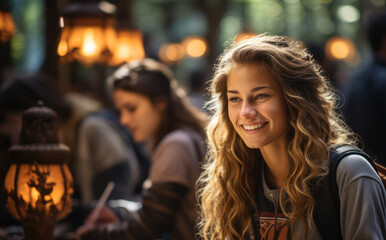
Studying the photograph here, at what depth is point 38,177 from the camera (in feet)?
9.52

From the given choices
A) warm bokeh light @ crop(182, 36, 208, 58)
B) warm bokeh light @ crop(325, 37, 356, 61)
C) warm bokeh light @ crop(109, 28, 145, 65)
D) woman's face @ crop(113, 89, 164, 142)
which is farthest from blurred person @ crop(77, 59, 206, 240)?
warm bokeh light @ crop(325, 37, 356, 61)

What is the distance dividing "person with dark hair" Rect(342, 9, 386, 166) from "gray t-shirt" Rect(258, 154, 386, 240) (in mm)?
2949

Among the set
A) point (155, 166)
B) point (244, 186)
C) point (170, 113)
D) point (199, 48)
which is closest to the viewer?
point (244, 186)

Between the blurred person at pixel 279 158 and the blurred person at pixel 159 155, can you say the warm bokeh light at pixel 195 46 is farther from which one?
the blurred person at pixel 279 158

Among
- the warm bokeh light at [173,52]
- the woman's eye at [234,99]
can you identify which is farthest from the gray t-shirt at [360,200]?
the warm bokeh light at [173,52]

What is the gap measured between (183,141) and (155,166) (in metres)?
0.28

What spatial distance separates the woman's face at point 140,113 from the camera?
452 cm

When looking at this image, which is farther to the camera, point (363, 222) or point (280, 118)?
point (280, 118)

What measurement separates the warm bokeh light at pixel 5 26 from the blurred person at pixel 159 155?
157 cm

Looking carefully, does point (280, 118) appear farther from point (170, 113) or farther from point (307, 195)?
point (170, 113)

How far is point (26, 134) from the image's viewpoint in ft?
9.88

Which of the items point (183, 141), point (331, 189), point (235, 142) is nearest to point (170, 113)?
point (183, 141)

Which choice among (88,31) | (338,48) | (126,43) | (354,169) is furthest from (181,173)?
(338,48)

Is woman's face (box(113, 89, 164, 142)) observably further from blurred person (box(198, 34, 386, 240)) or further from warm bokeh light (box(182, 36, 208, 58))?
warm bokeh light (box(182, 36, 208, 58))
